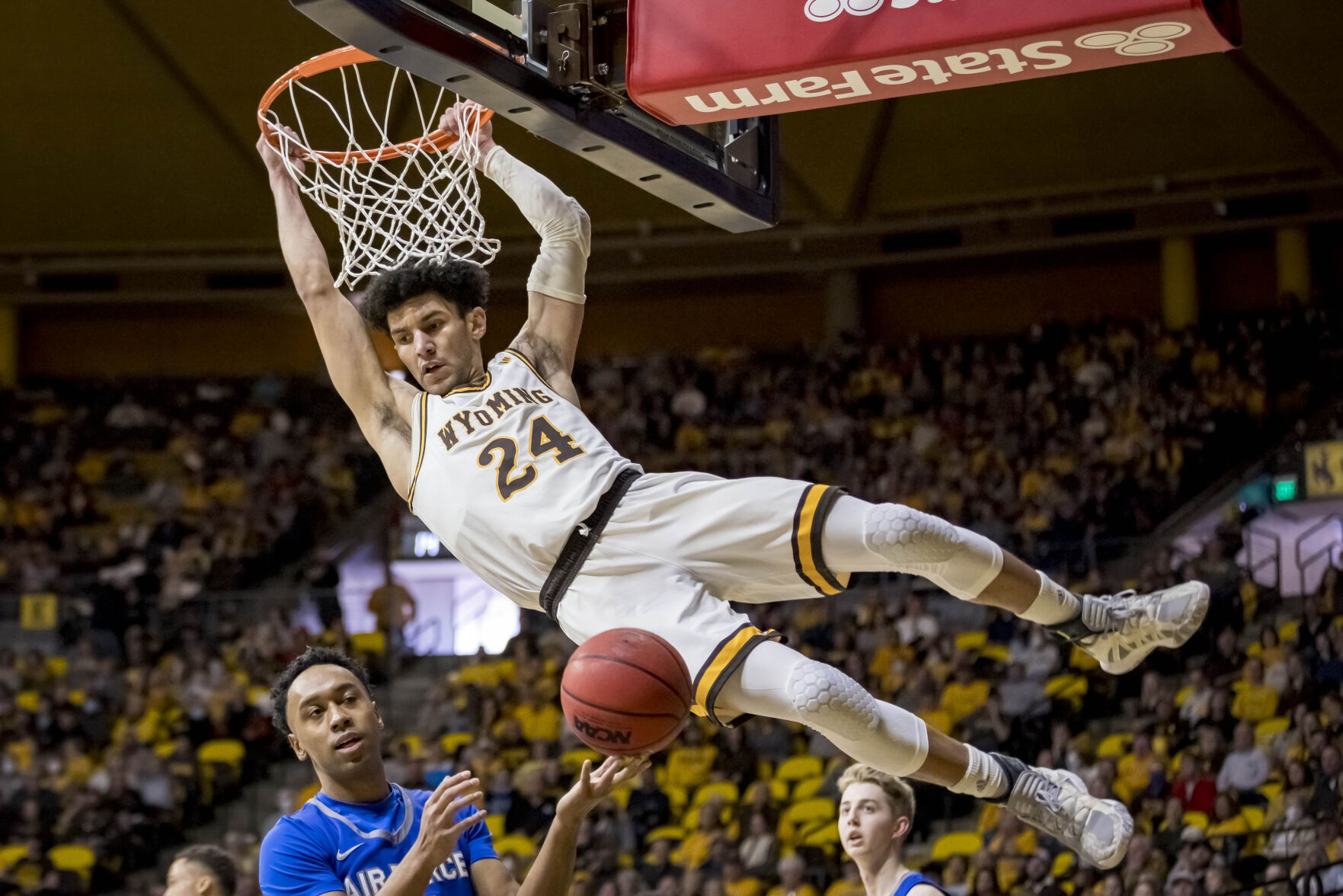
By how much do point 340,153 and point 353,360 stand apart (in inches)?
52.3

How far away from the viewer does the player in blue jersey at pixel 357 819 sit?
3709 mm

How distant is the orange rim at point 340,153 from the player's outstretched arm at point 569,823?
242 cm

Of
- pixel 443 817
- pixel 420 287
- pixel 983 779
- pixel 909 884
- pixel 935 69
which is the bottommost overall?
pixel 909 884

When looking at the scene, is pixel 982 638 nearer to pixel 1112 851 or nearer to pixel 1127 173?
pixel 1127 173

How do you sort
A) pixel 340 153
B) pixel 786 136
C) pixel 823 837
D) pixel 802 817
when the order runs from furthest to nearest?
pixel 786 136 → pixel 802 817 → pixel 823 837 → pixel 340 153

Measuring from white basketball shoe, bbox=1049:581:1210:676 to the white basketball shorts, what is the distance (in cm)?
79

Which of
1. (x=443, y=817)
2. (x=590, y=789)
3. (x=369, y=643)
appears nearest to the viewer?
(x=443, y=817)

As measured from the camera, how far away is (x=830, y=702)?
4.09m

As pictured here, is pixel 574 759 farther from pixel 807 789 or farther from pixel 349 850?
pixel 349 850

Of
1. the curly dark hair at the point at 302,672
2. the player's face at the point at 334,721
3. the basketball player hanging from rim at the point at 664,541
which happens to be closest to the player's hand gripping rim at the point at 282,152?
the basketball player hanging from rim at the point at 664,541

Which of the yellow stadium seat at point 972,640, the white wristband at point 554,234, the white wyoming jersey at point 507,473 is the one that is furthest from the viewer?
the yellow stadium seat at point 972,640

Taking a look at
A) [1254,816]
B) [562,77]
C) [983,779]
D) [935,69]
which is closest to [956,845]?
[1254,816]

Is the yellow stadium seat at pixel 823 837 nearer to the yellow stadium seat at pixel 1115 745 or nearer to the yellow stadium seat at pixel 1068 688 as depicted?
the yellow stadium seat at pixel 1115 745

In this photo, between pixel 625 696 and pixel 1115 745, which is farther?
pixel 1115 745
